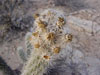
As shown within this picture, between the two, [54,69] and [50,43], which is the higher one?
[50,43]

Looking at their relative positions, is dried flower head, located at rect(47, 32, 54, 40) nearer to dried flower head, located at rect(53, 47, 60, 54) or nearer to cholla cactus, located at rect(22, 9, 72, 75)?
cholla cactus, located at rect(22, 9, 72, 75)

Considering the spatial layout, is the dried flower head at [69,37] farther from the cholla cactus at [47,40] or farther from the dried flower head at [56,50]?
the dried flower head at [56,50]

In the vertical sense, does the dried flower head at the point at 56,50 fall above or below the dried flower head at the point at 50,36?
below

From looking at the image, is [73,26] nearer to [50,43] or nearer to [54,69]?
[54,69]

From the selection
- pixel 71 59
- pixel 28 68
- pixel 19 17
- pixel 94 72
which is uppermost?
pixel 19 17

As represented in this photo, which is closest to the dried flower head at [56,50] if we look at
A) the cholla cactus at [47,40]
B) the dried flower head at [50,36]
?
the cholla cactus at [47,40]

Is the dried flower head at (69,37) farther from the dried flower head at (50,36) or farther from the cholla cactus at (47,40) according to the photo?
the dried flower head at (50,36)

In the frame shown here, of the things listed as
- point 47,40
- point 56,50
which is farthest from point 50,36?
point 56,50

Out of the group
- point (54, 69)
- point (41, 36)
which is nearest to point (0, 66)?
point (54, 69)

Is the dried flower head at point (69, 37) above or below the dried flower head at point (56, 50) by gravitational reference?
above
